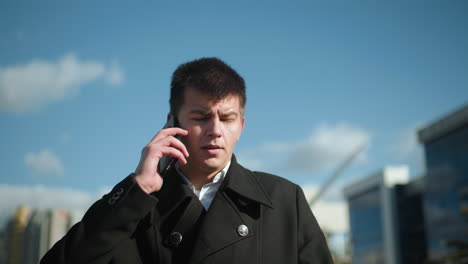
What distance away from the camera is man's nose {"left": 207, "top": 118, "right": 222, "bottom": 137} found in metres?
3.02

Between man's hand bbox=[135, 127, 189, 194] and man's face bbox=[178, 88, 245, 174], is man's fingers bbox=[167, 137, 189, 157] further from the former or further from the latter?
man's face bbox=[178, 88, 245, 174]

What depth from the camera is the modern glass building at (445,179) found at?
50.5 meters

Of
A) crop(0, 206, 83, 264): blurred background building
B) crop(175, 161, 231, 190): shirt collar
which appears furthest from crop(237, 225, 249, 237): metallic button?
crop(0, 206, 83, 264): blurred background building

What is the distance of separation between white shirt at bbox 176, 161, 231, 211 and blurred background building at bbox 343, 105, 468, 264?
38.8m

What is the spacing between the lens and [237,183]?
3166 millimetres

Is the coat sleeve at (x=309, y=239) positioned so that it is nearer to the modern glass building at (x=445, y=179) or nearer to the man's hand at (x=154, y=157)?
the man's hand at (x=154, y=157)

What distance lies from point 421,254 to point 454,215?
14948mm

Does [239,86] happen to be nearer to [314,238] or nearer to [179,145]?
[179,145]

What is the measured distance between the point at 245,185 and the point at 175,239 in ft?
1.75

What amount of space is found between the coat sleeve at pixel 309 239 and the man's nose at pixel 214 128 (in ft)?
2.24

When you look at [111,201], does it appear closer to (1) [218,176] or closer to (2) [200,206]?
(2) [200,206]

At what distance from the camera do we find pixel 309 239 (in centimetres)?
314

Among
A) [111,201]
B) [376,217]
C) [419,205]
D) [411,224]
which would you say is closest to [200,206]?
A: [111,201]

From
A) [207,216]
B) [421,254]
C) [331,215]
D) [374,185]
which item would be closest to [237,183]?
[207,216]
